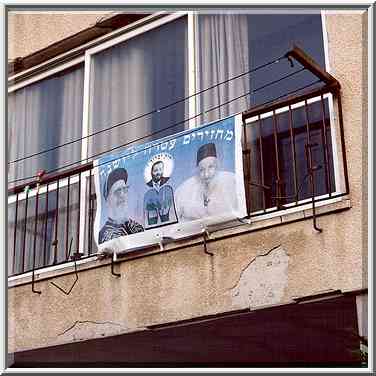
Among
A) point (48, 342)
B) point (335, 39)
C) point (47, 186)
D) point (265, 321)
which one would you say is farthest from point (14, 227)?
point (335, 39)

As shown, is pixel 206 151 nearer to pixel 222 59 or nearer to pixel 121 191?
pixel 121 191

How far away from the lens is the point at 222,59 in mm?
7461

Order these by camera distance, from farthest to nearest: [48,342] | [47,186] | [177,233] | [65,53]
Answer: [65,53]
[47,186]
[48,342]
[177,233]

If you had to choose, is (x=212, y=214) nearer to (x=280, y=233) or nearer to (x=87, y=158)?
(x=280, y=233)

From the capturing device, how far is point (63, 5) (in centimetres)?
591

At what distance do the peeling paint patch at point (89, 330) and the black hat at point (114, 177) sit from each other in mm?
991

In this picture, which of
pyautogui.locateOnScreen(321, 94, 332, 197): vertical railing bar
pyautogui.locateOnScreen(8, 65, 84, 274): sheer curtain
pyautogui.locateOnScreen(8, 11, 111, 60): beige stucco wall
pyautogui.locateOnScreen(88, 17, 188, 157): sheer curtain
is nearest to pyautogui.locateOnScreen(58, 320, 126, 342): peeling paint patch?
pyautogui.locateOnScreen(8, 65, 84, 274): sheer curtain

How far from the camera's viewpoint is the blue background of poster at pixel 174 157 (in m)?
6.64

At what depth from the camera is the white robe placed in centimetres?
653

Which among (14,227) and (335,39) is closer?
(335,39)

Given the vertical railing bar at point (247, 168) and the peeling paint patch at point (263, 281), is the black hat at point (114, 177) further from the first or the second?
the peeling paint patch at point (263, 281)

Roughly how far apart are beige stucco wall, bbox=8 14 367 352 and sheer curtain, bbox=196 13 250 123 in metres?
0.90

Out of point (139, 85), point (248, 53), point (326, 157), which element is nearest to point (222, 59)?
point (248, 53)

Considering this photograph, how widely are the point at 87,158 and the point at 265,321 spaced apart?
2.44 m
